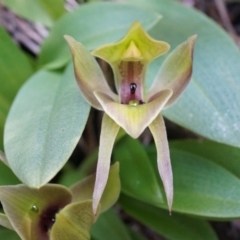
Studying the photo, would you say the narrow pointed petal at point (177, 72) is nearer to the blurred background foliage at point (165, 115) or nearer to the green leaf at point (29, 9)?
the blurred background foliage at point (165, 115)

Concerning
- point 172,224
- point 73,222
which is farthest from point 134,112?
point 172,224

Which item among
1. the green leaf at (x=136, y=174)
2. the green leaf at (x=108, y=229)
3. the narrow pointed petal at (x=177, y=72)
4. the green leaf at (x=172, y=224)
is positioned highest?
the narrow pointed petal at (x=177, y=72)

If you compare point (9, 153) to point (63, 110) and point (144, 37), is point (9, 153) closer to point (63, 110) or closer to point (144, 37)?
point (63, 110)

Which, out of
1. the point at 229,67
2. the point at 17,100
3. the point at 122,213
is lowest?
the point at 122,213

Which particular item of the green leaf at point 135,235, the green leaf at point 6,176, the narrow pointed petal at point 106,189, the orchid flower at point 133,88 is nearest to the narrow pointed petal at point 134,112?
the orchid flower at point 133,88

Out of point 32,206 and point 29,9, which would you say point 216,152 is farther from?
point 29,9

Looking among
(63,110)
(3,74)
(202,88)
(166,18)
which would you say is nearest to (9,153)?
(63,110)
